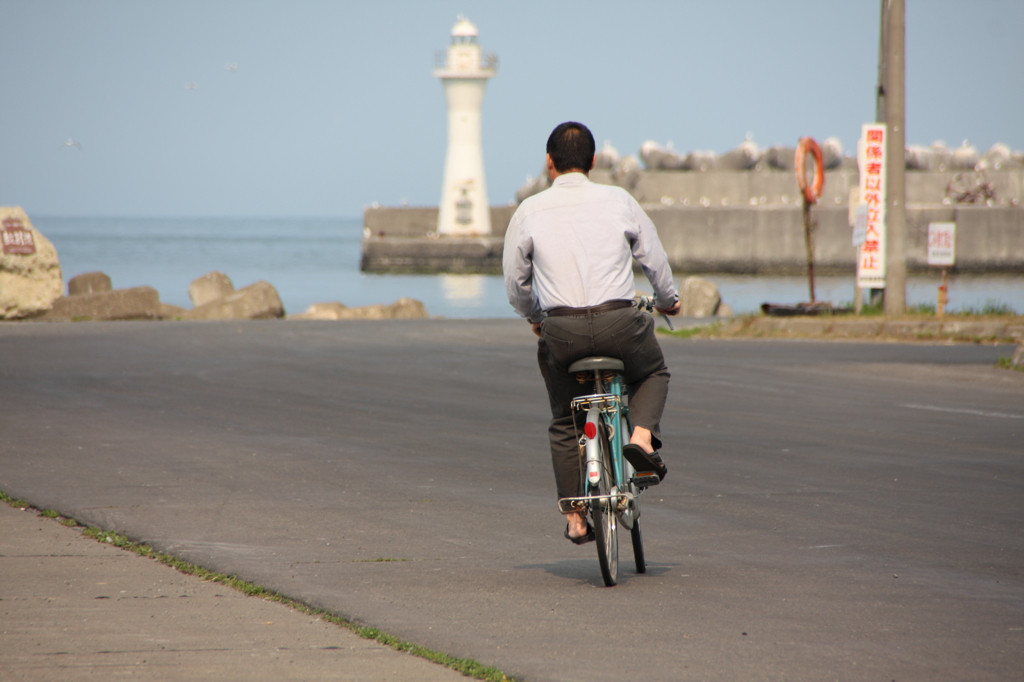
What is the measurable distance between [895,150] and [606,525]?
14932 mm

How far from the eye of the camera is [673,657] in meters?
3.92

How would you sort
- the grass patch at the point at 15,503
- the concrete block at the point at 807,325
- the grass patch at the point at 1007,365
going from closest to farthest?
1. the grass patch at the point at 15,503
2. the grass patch at the point at 1007,365
3. the concrete block at the point at 807,325

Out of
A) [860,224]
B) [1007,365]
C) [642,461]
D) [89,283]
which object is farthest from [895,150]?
[89,283]

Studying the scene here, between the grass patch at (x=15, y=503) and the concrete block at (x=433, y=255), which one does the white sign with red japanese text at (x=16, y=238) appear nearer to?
the grass patch at (x=15, y=503)

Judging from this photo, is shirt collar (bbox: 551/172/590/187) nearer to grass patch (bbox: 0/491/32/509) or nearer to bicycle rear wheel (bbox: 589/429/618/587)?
bicycle rear wheel (bbox: 589/429/618/587)

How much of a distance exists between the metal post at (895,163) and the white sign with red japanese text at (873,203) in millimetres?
335

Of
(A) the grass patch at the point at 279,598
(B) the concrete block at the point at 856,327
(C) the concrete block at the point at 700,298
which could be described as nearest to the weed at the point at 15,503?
(A) the grass patch at the point at 279,598

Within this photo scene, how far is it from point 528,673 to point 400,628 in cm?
65

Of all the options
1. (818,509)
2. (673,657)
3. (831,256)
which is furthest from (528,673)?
(831,256)

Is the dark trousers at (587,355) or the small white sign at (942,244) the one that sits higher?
the small white sign at (942,244)

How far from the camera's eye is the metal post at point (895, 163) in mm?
18188

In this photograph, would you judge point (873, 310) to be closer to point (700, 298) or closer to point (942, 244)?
point (942, 244)

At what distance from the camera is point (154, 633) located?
409cm

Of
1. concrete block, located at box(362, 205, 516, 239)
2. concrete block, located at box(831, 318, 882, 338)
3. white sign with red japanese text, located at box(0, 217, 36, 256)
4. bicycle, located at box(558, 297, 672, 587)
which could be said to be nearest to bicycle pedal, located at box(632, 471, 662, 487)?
bicycle, located at box(558, 297, 672, 587)
